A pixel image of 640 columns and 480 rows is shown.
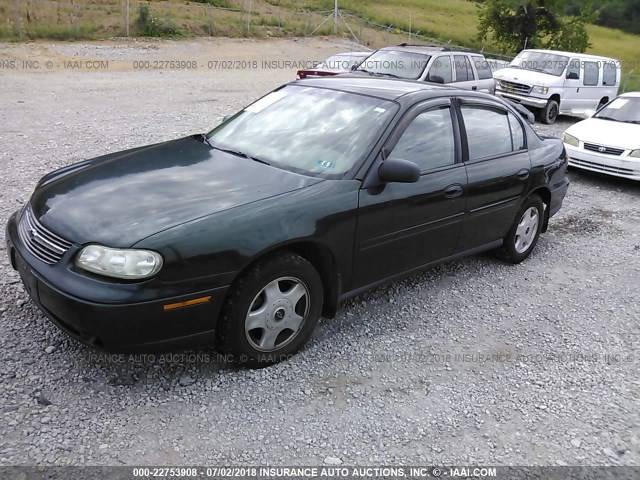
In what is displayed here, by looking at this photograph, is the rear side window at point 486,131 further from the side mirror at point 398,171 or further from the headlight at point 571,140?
the headlight at point 571,140

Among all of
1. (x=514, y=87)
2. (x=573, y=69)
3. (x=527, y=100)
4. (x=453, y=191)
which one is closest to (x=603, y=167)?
(x=453, y=191)

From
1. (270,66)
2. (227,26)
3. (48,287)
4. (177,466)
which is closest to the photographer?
(177,466)

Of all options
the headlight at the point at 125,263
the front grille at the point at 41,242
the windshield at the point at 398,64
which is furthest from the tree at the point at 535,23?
the headlight at the point at 125,263

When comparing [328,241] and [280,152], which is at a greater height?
[280,152]

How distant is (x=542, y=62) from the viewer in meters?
15.1

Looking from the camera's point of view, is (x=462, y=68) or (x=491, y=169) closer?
(x=491, y=169)

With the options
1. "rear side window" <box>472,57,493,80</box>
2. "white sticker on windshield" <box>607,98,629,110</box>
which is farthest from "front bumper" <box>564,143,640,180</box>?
"rear side window" <box>472,57,493,80</box>

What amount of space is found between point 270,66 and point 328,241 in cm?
2061

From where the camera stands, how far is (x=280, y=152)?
155 inches

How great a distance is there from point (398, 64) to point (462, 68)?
1524 millimetres

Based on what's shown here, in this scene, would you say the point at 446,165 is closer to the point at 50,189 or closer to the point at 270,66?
the point at 50,189

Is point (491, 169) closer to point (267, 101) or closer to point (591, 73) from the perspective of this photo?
point (267, 101)

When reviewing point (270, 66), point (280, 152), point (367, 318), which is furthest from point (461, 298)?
point (270, 66)

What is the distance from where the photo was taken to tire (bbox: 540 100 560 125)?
14297 mm
